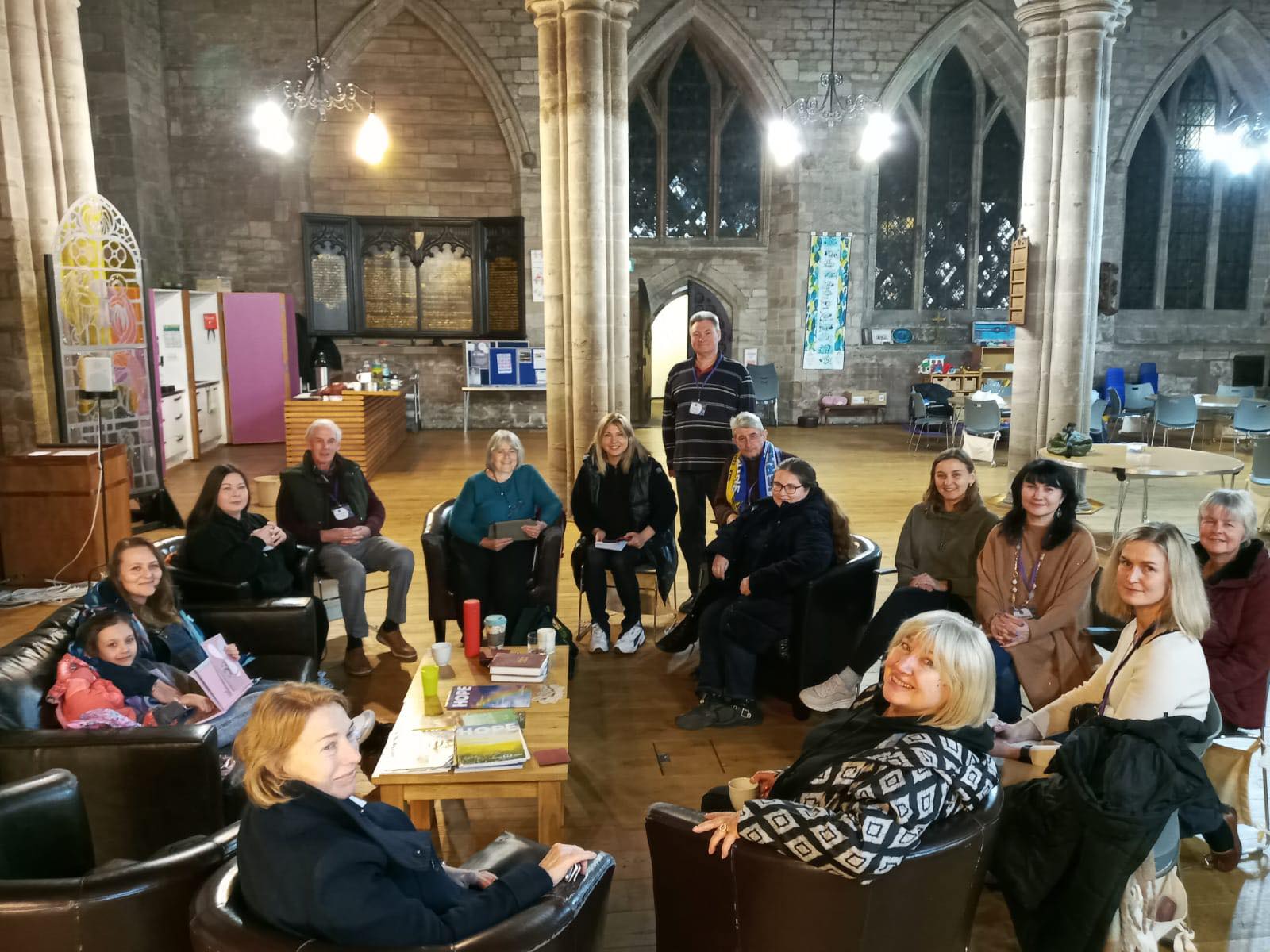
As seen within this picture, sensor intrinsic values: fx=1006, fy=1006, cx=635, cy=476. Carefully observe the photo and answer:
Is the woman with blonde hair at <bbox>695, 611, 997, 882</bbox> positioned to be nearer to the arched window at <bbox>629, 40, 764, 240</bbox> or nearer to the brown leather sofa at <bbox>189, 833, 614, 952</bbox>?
the brown leather sofa at <bbox>189, 833, 614, 952</bbox>

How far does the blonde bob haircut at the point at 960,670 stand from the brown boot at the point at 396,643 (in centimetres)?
327

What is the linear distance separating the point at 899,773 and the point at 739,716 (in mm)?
2197

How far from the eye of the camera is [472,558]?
4.81 m

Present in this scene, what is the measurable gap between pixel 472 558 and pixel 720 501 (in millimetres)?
1317

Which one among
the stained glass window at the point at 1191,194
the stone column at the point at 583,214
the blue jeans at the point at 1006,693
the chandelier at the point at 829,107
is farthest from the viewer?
the stained glass window at the point at 1191,194

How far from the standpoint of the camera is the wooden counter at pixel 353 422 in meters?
9.72

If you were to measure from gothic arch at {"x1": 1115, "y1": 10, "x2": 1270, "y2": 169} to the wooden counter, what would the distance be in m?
10.5

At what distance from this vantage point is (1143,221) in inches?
563

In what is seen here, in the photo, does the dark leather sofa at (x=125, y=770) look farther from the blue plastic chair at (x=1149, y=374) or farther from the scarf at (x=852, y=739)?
the blue plastic chair at (x=1149, y=374)

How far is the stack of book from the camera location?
11.7ft

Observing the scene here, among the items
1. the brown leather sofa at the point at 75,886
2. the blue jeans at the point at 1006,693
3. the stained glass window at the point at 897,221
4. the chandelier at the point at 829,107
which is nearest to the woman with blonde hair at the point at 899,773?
the brown leather sofa at the point at 75,886

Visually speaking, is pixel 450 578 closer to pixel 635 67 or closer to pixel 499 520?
pixel 499 520

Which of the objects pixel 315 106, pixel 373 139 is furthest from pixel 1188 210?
pixel 315 106

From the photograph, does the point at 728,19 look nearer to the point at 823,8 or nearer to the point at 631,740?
the point at 823,8
